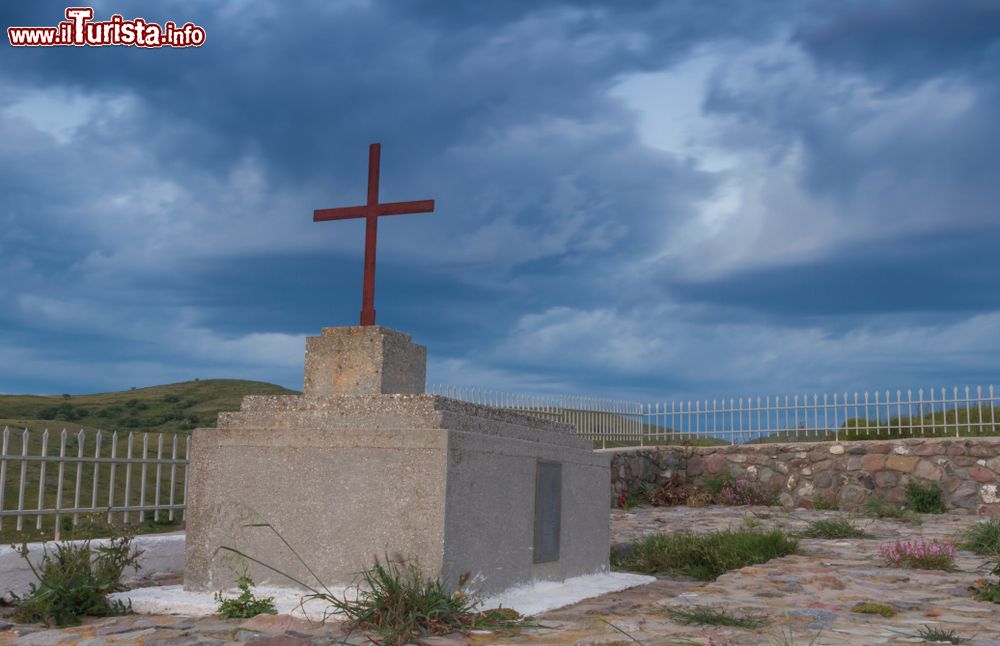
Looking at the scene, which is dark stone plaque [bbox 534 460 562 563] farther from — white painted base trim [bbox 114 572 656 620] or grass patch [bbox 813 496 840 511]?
grass patch [bbox 813 496 840 511]

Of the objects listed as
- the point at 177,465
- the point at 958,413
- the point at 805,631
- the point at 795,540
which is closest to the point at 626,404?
the point at 958,413

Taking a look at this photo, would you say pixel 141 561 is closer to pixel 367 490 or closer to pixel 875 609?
pixel 367 490

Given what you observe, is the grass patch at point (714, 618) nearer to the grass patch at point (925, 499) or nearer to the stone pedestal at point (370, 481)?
the stone pedestal at point (370, 481)

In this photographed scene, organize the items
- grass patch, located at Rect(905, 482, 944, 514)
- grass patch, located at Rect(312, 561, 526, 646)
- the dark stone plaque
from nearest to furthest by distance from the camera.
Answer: grass patch, located at Rect(312, 561, 526, 646) → the dark stone plaque → grass patch, located at Rect(905, 482, 944, 514)

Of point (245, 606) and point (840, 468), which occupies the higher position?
point (840, 468)

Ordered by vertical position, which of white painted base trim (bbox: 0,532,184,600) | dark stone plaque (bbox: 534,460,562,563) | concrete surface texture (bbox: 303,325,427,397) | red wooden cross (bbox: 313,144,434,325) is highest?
red wooden cross (bbox: 313,144,434,325)

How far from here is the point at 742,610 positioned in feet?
17.2

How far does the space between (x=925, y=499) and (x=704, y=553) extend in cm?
753

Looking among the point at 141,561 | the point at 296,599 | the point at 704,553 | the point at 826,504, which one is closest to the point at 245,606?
the point at 296,599

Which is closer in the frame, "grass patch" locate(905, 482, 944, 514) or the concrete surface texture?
the concrete surface texture

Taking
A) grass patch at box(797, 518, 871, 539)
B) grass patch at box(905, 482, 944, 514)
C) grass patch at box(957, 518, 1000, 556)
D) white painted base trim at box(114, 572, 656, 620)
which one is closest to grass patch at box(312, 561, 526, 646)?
white painted base trim at box(114, 572, 656, 620)

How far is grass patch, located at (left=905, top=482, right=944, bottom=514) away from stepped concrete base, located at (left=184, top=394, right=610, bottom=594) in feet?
30.8

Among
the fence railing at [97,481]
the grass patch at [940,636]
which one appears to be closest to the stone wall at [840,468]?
the fence railing at [97,481]

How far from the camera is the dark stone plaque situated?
6.51 metres
